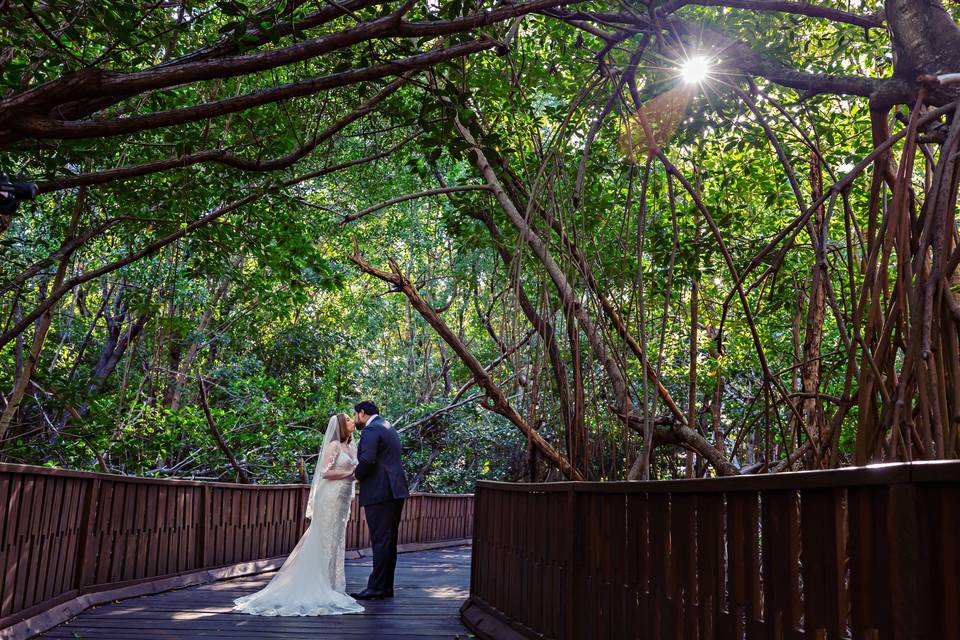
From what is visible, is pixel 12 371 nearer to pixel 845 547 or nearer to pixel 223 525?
pixel 223 525

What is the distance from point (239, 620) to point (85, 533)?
1268 millimetres

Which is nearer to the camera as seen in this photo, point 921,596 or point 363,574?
point 921,596

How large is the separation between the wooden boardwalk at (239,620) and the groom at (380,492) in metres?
0.27

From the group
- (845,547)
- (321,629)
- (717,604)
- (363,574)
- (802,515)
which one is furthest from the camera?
(363,574)

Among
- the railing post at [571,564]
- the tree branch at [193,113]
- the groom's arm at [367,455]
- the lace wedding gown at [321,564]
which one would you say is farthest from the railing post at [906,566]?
the groom's arm at [367,455]

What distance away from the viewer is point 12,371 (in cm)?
1148

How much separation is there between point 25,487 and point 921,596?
504cm

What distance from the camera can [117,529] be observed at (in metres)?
7.25

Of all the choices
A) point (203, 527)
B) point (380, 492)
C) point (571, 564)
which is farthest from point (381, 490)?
point (571, 564)

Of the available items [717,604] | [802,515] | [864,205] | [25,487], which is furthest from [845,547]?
[864,205]

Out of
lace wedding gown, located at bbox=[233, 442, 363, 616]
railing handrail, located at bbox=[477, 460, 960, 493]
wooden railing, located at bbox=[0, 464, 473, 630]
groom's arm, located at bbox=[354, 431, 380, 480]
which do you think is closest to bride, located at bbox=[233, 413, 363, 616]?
lace wedding gown, located at bbox=[233, 442, 363, 616]

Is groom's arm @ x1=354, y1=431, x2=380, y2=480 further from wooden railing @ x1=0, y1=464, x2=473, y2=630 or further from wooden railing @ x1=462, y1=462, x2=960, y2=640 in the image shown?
wooden railing @ x1=462, y1=462, x2=960, y2=640

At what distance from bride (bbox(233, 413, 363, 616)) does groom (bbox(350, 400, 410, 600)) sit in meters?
0.29

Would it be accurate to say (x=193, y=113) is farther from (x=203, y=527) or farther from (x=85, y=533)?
(x=203, y=527)
